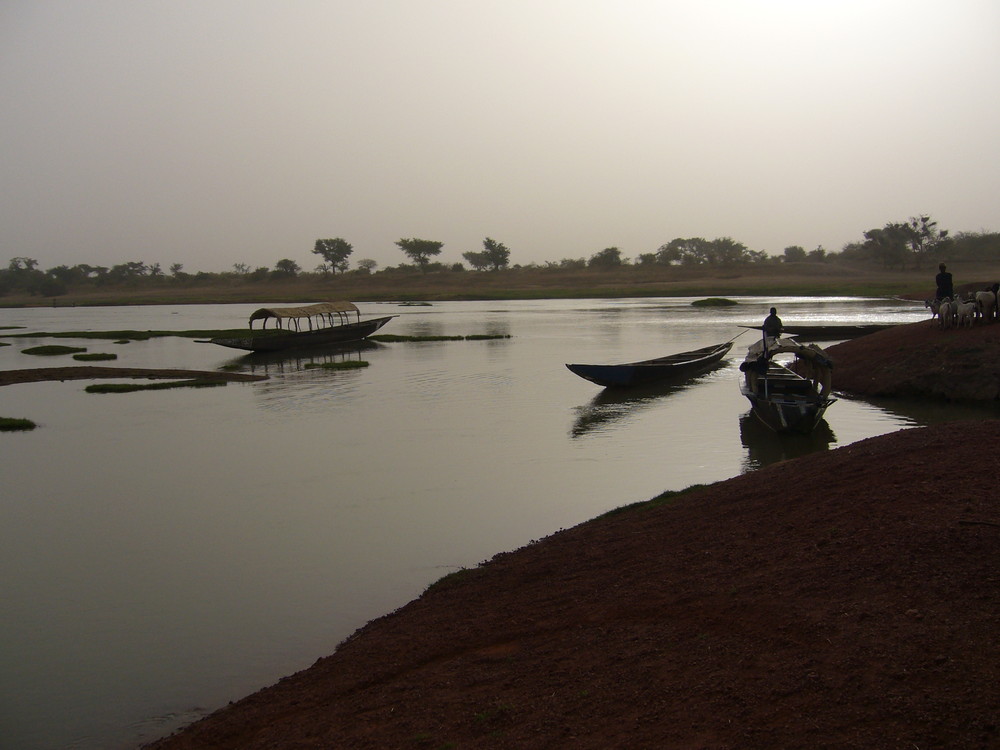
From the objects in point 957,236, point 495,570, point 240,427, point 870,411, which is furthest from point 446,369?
point 957,236

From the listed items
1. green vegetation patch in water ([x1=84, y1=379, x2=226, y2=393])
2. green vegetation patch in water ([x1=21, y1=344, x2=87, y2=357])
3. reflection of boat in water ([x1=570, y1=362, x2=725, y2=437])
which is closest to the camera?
reflection of boat in water ([x1=570, y1=362, x2=725, y2=437])

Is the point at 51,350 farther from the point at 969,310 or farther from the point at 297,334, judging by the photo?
the point at 969,310

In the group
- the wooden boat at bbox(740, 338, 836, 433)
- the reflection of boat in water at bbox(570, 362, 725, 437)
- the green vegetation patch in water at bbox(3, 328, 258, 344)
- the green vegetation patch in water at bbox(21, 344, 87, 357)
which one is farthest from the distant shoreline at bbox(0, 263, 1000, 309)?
the wooden boat at bbox(740, 338, 836, 433)

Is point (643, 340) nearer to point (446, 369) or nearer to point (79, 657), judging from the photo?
point (446, 369)

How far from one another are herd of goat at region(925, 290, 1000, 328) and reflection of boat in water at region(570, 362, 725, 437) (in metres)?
6.69

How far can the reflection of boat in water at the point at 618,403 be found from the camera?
58.5 feet

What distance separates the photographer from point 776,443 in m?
14.8

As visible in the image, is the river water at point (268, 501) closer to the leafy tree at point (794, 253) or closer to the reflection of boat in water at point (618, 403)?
the reflection of boat in water at point (618, 403)

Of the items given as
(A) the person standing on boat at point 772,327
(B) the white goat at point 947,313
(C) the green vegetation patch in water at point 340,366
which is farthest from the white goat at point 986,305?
(C) the green vegetation patch in water at point 340,366

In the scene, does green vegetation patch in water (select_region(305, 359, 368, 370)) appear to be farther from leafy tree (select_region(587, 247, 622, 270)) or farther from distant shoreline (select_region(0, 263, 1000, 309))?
leafy tree (select_region(587, 247, 622, 270))

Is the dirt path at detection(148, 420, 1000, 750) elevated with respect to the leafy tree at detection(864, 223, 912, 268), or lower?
lower

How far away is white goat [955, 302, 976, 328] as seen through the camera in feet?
64.8

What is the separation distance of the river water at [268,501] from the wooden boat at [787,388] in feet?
1.51

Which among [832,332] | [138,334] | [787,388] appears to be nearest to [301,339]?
[138,334]
